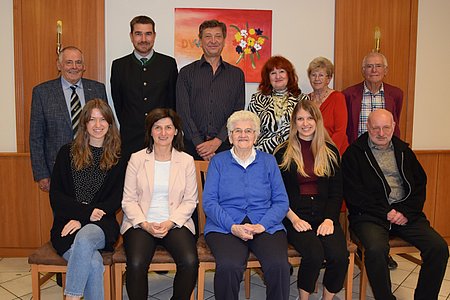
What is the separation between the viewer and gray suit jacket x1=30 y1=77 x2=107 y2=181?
322cm

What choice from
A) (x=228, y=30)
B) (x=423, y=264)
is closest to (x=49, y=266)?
(x=423, y=264)

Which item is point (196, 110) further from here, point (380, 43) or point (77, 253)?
point (380, 43)

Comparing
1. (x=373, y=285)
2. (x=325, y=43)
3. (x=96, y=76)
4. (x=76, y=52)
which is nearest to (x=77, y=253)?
(x=76, y=52)

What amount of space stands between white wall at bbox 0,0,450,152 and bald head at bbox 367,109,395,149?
123 centimetres

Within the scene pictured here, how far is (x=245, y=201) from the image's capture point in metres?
2.70

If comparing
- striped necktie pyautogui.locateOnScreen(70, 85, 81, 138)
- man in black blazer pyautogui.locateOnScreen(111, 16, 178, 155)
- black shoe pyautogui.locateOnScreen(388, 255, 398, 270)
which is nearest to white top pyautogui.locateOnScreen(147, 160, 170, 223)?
man in black blazer pyautogui.locateOnScreen(111, 16, 178, 155)

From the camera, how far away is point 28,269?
3689 mm

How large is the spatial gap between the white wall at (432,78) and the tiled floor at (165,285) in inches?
52.1

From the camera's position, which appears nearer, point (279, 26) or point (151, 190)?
point (151, 190)

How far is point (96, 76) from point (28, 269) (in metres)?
1.70

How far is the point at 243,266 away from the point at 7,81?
274 cm

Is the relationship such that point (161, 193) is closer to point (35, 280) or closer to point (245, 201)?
point (245, 201)

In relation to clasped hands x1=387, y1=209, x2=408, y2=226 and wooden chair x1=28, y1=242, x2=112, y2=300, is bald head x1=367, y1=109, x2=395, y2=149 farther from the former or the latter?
wooden chair x1=28, y1=242, x2=112, y2=300

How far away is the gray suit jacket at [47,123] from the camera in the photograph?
3.22 meters
